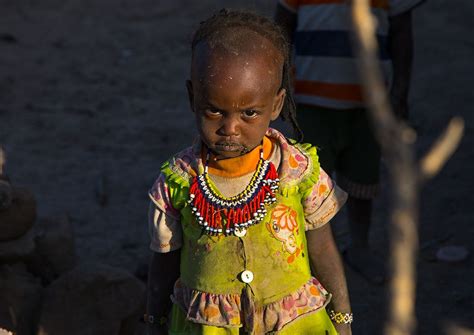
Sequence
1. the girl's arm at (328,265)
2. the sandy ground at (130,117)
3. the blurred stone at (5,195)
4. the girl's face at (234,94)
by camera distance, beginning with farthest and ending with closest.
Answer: the sandy ground at (130,117) < the blurred stone at (5,195) < the girl's arm at (328,265) < the girl's face at (234,94)

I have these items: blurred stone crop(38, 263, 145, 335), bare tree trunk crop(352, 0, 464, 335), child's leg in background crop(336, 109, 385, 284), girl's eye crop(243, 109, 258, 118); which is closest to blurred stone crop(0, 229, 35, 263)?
blurred stone crop(38, 263, 145, 335)

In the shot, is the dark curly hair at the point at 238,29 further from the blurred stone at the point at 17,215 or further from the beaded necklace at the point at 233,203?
the blurred stone at the point at 17,215

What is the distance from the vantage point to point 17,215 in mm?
3783

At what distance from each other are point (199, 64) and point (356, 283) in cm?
232

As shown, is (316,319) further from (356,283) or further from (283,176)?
(356,283)

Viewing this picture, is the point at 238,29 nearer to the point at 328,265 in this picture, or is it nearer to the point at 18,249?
the point at 328,265

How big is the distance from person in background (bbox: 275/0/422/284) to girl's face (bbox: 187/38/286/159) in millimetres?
1645

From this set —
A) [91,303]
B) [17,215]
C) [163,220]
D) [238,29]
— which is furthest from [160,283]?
[17,215]

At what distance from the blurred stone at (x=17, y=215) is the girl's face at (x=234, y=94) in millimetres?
1742

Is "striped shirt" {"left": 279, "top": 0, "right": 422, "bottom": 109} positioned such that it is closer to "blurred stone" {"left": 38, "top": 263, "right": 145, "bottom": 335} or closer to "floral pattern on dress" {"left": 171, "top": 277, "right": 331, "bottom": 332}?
"blurred stone" {"left": 38, "top": 263, "right": 145, "bottom": 335}

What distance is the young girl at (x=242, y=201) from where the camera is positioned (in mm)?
2229

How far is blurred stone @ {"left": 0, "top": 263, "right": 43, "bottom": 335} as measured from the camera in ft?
12.0

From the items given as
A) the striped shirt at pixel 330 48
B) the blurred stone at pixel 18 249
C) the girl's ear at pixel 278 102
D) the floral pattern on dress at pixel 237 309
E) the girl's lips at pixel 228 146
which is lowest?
the floral pattern on dress at pixel 237 309

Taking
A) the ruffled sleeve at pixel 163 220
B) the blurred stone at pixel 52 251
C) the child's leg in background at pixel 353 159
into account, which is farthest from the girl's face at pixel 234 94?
the blurred stone at pixel 52 251
